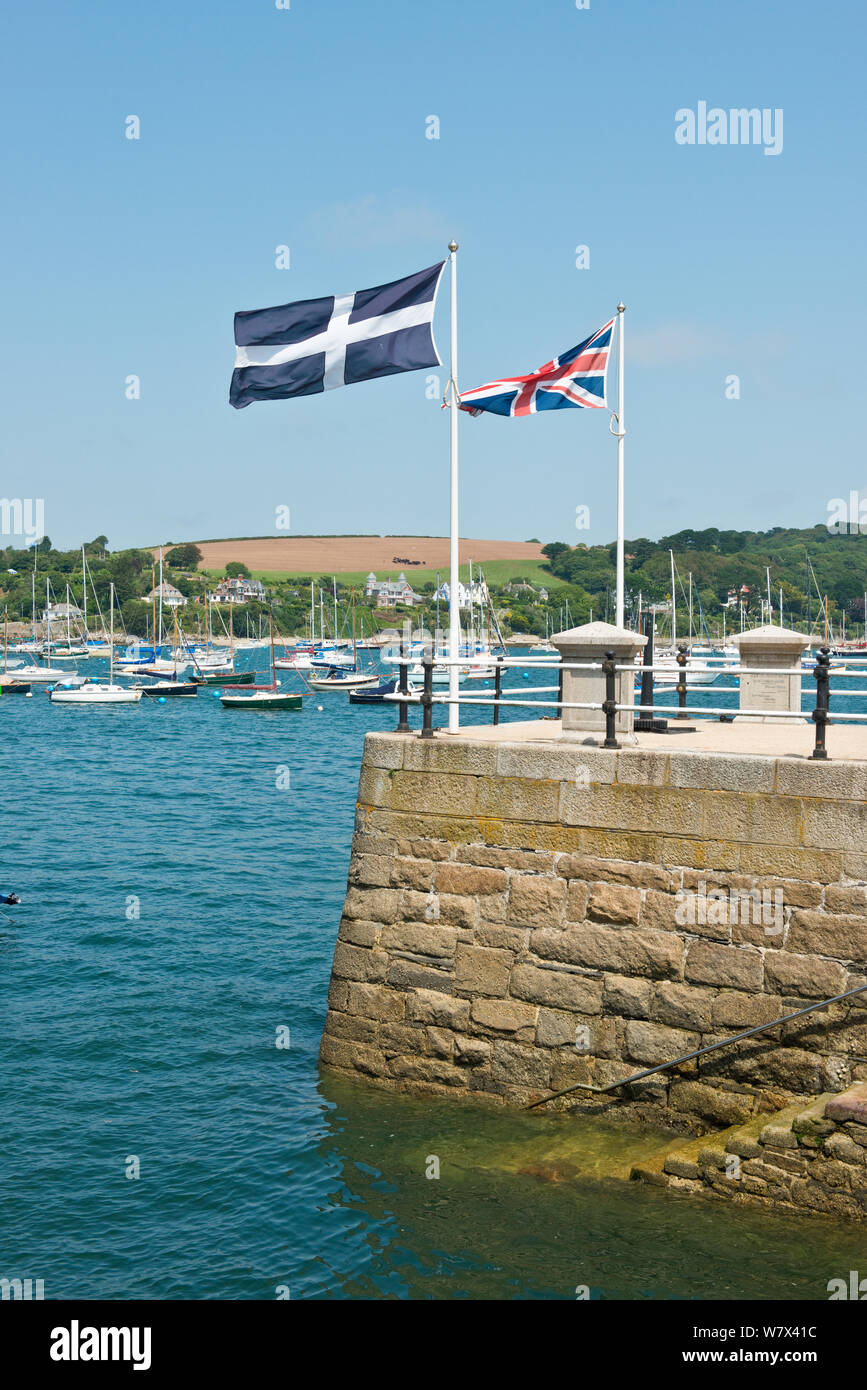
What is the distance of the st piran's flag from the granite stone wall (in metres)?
5.15

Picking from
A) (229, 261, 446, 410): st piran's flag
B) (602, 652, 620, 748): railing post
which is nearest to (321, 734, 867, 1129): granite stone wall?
(602, 652, 620, 748): railing post

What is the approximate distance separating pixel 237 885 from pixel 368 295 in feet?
43.9

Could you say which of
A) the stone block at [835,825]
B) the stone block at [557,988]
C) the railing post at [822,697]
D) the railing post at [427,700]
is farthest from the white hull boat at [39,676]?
the stone block at [835,825]

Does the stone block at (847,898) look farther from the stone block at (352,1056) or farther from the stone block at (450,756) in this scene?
the stone block at (352,1056)

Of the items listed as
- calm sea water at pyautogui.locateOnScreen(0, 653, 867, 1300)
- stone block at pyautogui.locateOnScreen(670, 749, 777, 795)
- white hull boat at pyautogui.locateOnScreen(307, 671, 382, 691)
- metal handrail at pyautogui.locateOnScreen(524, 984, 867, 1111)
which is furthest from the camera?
white hull boat at pyautogui.locateOnScreen(307, 671, 382, 691)

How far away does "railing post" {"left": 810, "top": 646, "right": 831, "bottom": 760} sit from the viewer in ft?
33.1

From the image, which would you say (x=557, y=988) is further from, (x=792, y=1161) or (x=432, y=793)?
(x=792, y=1161)

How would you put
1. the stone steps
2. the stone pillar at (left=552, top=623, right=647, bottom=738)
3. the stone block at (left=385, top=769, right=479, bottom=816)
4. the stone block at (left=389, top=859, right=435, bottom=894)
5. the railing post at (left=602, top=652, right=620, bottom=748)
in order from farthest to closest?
the stone block at (left=389, top=859, right=435, bottom=894) → the stone block at (left=385, top=769, right=479, bottom=816) → the stone pillar at (left=552, top=623, right=647, bottom=738) → the railing post at (left=602, top=652, right=620, bottom=748) → the stone steps

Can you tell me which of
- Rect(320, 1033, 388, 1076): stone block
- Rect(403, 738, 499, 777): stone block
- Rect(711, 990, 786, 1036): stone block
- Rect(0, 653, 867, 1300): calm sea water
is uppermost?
Rect(403, 738, 499, 777): stone block

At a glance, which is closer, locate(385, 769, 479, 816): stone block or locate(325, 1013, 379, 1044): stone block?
locate(385, 769, 479, 816): stone block

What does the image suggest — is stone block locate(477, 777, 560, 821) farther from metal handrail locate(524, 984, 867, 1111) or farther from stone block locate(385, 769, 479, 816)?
metal handrail locate(524, 984, 867, 1111)

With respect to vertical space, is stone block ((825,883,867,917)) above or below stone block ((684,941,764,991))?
above

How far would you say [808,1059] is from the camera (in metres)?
10.0

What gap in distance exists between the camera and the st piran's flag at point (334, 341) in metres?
14.9
